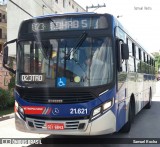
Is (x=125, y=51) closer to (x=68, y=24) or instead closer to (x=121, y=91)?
Answer: (x=121, y=91)

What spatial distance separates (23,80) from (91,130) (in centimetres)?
186

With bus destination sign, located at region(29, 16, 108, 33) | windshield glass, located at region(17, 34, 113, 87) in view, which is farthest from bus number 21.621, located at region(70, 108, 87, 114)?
bus destination sign, located at region(29, 16, 108, 33)

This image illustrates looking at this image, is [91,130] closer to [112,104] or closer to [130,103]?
[112,104]

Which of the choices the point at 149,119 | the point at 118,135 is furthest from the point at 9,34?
the point at 118,135

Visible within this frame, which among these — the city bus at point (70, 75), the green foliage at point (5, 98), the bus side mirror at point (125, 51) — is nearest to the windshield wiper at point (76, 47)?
the city bus at point (70, 75)

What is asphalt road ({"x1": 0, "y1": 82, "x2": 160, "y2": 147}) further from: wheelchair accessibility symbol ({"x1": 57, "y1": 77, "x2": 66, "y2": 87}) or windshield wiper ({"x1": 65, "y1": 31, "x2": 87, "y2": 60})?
windshield wiper ({"x1": 65, "y1": 31, "x2": 87, "y2": 60})

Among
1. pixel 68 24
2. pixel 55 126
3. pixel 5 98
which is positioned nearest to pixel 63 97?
pixel 55 126

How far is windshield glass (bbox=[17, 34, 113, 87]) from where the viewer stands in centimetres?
698

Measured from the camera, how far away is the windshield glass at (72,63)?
6980 mm

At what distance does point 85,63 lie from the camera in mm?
7004

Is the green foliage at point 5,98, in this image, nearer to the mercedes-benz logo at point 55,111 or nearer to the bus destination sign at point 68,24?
the bus destination sign at point 68,24

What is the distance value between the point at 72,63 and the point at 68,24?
38.3 inches

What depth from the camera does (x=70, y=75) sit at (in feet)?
23.0

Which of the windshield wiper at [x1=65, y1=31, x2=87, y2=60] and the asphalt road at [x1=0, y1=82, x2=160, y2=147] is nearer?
the windshield wiper at [x1=65, y1=31, x2=87, y2=60]
